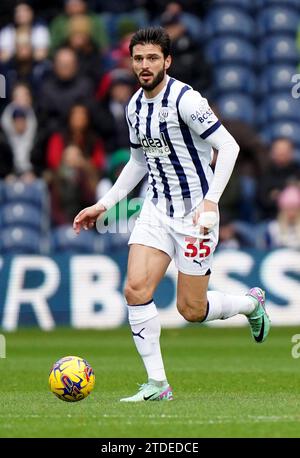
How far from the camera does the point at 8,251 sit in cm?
1777

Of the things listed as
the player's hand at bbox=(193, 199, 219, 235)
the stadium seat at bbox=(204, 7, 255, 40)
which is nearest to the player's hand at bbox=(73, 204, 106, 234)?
the player's hand at bbox=(193, 199, 219, 235)

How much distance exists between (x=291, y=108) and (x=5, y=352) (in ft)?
26.7

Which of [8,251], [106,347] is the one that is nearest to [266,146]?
[8,251]

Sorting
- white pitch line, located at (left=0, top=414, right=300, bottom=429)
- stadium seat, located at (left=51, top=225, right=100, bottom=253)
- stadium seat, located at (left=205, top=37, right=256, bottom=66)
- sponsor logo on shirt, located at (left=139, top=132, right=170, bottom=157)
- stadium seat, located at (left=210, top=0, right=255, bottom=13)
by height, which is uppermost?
stadium seat, located at (left=210, top=0, right=255, bottom=13)

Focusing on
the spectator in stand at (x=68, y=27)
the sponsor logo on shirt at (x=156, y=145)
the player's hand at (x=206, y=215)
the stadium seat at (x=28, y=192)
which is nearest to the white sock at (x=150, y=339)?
the player's hand at (x=206, y=215)

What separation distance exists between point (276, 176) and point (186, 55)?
279 centimetres

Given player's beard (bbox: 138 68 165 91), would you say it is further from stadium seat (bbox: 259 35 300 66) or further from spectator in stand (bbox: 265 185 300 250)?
stadium seat (bbox: 259 35 300 66)

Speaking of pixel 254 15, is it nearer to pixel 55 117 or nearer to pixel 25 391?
pixel 55 117

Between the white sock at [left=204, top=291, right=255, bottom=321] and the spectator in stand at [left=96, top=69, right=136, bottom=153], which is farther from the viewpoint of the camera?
the spectator in stand at [left=96, top=69, right=136, bottom=153]

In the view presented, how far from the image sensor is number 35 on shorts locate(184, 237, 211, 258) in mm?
8867

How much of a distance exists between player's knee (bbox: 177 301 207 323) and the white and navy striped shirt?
0.63 metres

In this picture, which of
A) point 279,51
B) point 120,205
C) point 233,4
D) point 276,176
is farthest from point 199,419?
point 233,4

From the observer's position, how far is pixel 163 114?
877cm

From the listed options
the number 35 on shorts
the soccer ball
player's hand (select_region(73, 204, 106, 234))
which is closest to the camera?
the soccer ball
